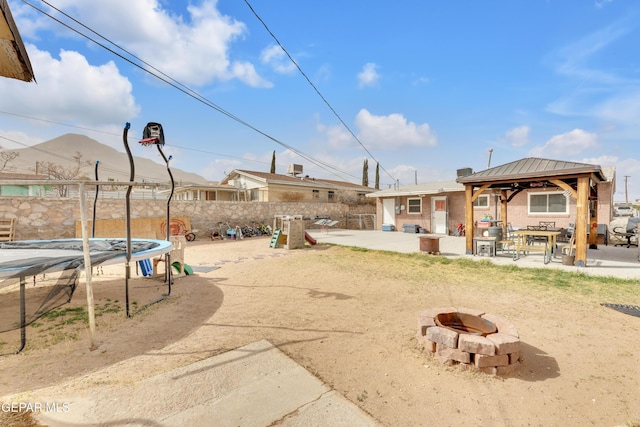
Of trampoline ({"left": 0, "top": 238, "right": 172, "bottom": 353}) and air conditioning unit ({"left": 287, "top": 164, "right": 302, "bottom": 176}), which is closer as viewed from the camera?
trampoline ({"left": 0, "top": 238, "right": 172, "bottom": 353})

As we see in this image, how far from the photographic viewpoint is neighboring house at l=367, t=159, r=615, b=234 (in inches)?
461

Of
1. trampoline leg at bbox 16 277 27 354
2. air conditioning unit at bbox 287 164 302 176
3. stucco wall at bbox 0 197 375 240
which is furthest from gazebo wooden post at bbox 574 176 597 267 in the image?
air conditioning unit at bbox 287 164 302 176

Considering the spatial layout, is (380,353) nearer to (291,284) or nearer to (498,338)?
(498,338)

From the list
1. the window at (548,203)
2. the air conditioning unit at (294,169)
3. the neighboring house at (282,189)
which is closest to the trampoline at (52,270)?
the window at (548,203)

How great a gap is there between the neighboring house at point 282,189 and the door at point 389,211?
902cm

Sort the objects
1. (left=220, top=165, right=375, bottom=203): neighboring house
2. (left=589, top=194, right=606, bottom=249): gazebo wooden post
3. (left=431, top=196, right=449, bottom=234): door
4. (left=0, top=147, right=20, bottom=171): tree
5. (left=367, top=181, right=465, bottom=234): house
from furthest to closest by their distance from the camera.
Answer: (left=0, top=147, right=20, bottom=171): tree < (left=220, top=165, right=375, bottom=203): neighboring house < (left=431, top=196, right=449, bottom=234): door < (left=367, top=181, right=465, bottom=234): house < (left=589, top=194, right=606, bottom=249): gazebo wooden post

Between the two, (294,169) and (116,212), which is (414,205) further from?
(116,212)

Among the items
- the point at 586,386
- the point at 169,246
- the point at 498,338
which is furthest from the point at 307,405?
the point at 169,246

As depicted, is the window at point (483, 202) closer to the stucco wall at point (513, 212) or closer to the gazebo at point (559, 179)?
the stucco wall at point (513, 212)

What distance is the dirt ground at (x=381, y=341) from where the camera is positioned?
2209 millimetres

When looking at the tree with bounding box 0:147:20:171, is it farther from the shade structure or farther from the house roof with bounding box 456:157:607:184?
the house roof with bounding box 456:157:607:184

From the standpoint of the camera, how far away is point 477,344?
2.58 m

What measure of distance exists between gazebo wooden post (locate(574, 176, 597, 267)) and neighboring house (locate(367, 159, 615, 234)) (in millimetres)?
773

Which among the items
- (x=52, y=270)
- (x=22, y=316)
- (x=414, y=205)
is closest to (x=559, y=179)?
(x=414, y=205)
